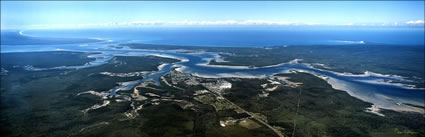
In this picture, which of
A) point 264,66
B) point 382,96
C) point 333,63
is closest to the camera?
point 382,96

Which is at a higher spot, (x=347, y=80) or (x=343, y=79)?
(x=343, y=79)

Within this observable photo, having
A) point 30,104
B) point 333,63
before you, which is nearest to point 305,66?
point 333,63

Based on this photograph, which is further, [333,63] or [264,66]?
[333,63]

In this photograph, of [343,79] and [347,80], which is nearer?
[347,80]

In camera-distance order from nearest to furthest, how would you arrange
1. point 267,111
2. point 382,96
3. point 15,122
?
point 15,122, point 267,111, point 382,96

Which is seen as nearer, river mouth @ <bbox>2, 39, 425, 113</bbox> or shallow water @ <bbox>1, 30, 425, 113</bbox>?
river mouth @ <bbox>2, 39, 425, 113</bbox>

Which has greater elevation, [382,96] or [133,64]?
[133,64]

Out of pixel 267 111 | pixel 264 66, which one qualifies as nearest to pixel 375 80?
pixel 264 66

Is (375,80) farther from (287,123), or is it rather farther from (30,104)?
(30,104)

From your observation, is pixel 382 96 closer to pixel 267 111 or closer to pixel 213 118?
pixel 267 111

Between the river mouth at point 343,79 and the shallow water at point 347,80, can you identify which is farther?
the shallow water at point 347,80
